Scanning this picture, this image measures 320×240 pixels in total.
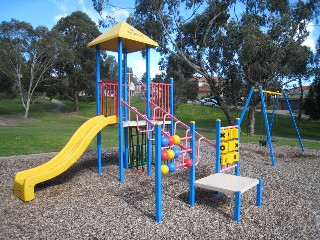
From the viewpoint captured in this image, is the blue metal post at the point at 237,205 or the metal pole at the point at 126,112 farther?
the metal pole at the point at 126,112

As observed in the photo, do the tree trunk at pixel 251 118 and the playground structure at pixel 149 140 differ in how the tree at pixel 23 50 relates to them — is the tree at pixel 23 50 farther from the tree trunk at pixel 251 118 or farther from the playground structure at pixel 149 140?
the playground structure at pixel 149 140

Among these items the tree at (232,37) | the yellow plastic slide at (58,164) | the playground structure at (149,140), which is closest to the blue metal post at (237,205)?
the playground structure at (149,140)

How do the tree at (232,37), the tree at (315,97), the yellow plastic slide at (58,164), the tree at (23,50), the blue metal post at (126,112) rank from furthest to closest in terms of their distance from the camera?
the tree at (23,50), the tree at (315,97), the tree at (232,37), the blue metal post at (126,112), the yellow plastic slide at (58,164)

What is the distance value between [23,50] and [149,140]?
28832 millimetres

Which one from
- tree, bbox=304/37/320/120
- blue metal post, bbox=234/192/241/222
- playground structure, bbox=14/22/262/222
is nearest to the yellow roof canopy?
playground structure, bbox=14/22/262/222

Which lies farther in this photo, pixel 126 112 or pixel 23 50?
pixel 23 50

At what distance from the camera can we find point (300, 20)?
19250mm

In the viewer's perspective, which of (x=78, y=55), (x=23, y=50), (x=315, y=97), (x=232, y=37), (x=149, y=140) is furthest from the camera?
(x=78, y=55)

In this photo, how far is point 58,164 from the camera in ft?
19.6

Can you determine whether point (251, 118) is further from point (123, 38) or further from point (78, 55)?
point (78, 55)

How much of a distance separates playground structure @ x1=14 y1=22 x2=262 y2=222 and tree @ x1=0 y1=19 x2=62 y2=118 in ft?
86.3

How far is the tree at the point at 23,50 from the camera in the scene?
30250 mm

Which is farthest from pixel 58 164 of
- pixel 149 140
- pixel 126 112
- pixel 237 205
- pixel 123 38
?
pixel 237 205

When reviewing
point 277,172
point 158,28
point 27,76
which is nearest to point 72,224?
point 277,172
